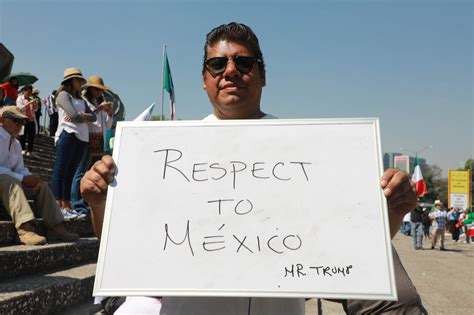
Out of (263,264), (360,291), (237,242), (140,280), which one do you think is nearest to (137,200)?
(140,280)

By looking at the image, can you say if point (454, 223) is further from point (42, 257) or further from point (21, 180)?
point (42, 257)

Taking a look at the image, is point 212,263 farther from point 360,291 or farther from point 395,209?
point 395,209

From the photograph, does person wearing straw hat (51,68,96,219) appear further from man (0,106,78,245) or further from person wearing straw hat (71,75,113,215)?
man (0,106,78,245)

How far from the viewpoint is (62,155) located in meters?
5.43

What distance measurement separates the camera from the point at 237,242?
1430 mm

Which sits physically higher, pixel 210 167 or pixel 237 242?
pixel 210 167

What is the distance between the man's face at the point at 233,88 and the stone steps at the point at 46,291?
2019 mm

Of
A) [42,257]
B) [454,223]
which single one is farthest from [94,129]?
[454,223]

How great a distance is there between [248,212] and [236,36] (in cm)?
73

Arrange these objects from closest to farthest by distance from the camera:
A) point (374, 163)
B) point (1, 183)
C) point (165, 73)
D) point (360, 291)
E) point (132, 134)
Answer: point (360, 291)
point (374, 163)
point (132, 134)
point (1, 183)
point (165, 73)

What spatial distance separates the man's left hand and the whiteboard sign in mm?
31

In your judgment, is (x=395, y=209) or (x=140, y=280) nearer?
(x=140, y=280)

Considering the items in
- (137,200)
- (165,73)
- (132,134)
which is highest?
(165,73)

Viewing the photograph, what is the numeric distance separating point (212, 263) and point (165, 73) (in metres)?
12.1
